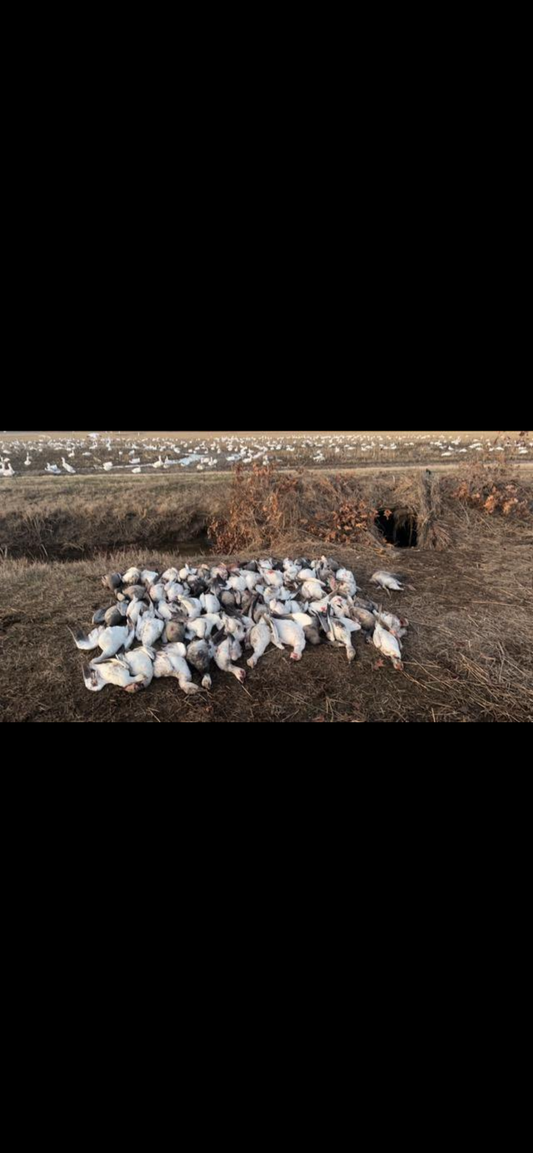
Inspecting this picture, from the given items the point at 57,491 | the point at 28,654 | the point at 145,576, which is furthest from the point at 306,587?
the point at 57,491

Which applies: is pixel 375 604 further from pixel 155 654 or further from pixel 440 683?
pixel 155 654

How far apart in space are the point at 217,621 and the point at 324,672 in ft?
3.94

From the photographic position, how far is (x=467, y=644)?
14.3ft

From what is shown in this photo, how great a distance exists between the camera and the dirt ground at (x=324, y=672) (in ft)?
11.4

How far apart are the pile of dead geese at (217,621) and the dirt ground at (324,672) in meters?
0.11

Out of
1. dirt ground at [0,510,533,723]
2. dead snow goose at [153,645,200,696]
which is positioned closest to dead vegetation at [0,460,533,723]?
dirt ground at [0,510,533,723]

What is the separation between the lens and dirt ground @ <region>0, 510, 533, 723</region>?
348cm

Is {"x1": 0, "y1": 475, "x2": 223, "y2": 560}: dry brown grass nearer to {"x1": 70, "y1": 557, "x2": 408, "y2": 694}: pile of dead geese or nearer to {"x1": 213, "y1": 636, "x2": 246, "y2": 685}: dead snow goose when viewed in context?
{"x1": 70, "y1": 557, "x2": 408, "y2": 694}: pile of dead geese

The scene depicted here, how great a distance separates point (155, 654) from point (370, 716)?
189 cm

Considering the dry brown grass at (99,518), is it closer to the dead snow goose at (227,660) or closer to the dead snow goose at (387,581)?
the dead snow goose at (387,581)

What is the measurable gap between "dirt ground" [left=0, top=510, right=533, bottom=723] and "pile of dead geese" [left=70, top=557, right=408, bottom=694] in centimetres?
11

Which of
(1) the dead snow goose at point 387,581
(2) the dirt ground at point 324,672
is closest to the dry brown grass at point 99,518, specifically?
(2) the dirt ground at point 324,672

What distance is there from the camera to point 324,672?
397cm

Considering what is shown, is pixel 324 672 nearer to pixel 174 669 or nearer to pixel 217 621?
pixel 217 621
